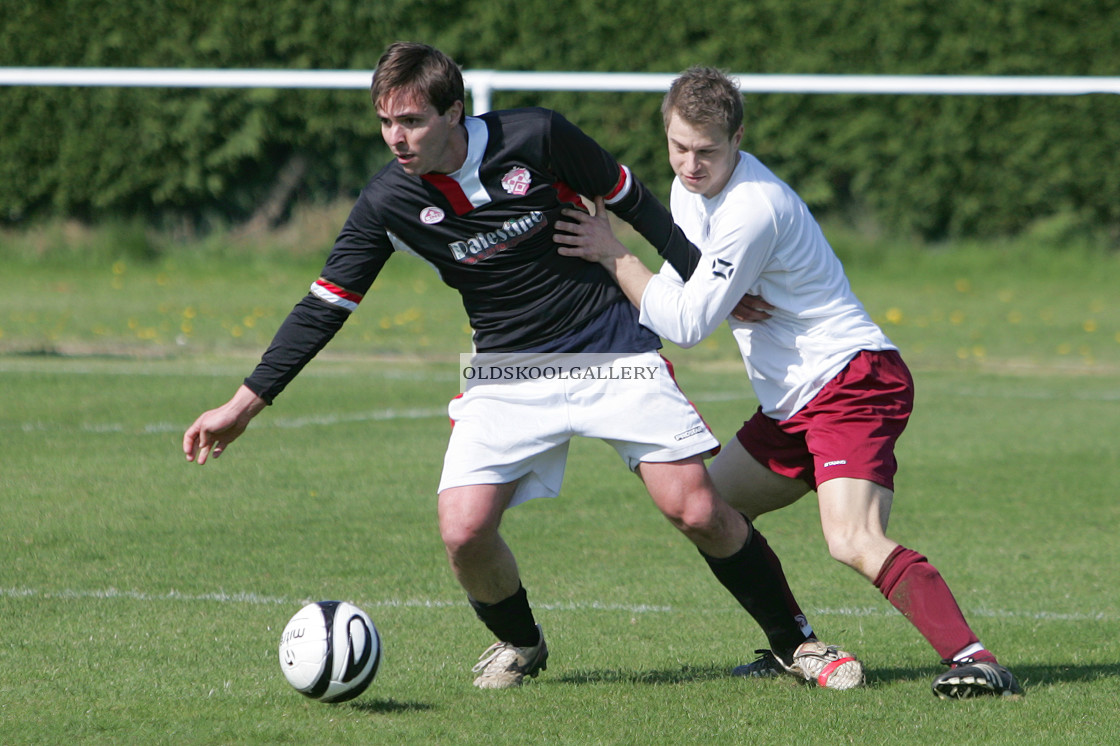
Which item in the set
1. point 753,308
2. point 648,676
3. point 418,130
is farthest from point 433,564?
point 418,130

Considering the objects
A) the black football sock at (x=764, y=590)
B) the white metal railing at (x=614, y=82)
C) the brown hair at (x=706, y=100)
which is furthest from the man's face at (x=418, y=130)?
the white metal railing at (x=614, y=82)

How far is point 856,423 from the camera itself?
178 inches

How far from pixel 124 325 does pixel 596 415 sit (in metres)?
10.9

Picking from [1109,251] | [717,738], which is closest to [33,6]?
[1109,251]

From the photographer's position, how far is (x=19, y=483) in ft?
25.2

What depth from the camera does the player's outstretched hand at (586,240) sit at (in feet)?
15.0

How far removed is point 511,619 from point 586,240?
1.26 meters

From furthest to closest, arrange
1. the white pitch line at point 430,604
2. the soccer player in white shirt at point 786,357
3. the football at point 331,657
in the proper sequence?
the white pitch line at point 430,604 < the soccer player in white shirt at point 786,357 < the football at point 331,657

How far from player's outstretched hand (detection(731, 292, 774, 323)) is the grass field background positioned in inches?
47.2

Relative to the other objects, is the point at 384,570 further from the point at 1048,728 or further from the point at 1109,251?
the point at 1109,251

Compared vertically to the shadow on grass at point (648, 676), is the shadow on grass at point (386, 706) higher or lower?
higher

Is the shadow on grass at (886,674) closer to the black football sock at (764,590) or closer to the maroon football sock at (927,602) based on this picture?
the black football sock at (764,590)

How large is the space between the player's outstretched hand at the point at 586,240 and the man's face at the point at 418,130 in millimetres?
442

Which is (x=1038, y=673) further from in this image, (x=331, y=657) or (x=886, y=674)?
(x=331, y=657)
